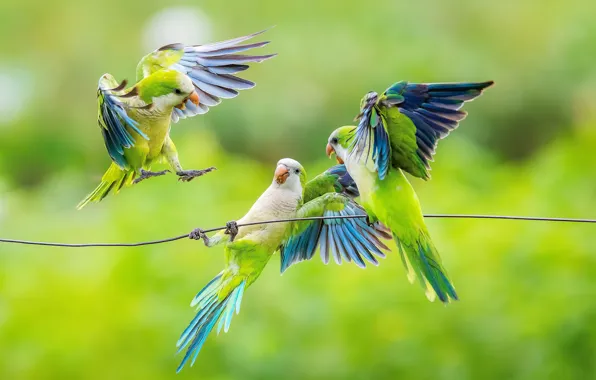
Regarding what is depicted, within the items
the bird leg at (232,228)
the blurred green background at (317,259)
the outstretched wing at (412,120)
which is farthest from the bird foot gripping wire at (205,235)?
the blurred green background at (317,259)

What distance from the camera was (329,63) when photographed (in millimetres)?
10086

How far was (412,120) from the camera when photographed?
2.07m

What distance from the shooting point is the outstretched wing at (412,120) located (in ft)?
6.62

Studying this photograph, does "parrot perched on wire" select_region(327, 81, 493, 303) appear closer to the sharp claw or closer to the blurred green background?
the sharp claw

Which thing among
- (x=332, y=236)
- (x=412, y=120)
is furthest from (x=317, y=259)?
(x=412, y=120)

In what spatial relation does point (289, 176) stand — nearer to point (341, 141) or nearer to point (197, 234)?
point (341, 141)

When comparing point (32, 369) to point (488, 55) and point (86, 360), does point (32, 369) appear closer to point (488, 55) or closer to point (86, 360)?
point (86, 360)

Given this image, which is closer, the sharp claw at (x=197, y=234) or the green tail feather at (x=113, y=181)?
the sharp claw at (x=197, y=234)

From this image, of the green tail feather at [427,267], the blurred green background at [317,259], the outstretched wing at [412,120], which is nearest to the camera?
the outstretched wing at [412,120]

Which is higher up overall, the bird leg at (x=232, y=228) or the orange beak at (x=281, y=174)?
the orange beak at (x=281, y=174)

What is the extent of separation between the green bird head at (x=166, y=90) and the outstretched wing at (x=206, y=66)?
64mm

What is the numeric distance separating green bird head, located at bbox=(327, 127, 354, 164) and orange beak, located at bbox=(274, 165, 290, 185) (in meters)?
0.11

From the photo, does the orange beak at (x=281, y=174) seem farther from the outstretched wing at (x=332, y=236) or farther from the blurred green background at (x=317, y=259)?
the blurred green background at (x=317, y=259)

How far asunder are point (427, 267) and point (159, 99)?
72 cm
